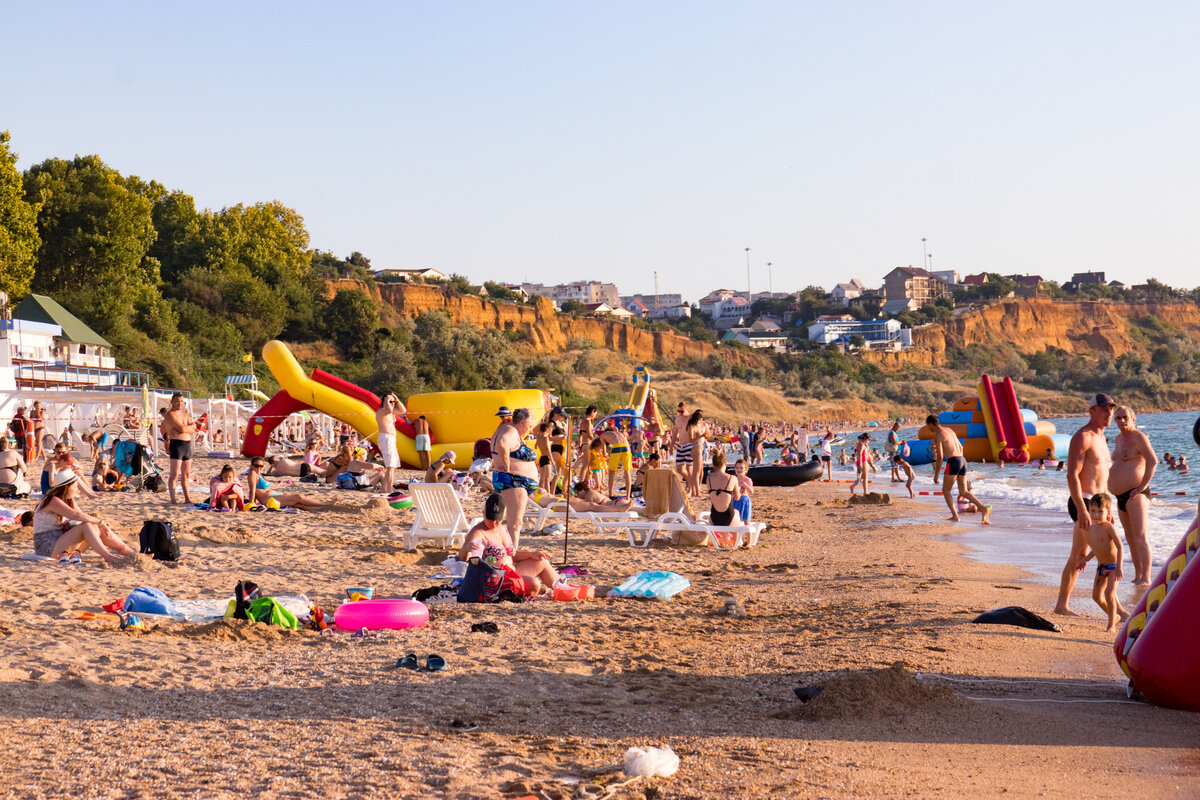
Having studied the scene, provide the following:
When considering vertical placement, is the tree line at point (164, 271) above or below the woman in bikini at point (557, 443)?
above

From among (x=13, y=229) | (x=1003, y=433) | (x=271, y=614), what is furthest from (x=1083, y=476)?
(x=13, y=229)

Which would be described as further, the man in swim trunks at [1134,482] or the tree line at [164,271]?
the tree line at [164,271]

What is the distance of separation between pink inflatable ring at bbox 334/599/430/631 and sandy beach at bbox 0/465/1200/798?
0.15 meters

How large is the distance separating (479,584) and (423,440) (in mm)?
10318

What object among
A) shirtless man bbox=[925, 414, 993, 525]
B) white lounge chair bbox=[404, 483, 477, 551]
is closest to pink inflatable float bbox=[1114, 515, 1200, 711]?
white lounge chair bbox=[404, 483, 477, 551]

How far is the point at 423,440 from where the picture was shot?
53.8 feet

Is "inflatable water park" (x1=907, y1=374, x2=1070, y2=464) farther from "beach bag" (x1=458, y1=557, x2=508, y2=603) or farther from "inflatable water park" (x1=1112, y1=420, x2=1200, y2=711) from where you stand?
"inflatable water park" (x1=1112, y1=420, x2=1200, y2=711)

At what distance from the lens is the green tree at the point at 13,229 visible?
101ft

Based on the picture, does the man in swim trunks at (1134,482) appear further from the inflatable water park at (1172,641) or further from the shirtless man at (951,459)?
the shirtless man at (951,459)

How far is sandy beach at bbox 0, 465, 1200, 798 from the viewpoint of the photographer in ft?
10.6

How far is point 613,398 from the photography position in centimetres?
5506

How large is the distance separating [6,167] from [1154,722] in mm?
34615

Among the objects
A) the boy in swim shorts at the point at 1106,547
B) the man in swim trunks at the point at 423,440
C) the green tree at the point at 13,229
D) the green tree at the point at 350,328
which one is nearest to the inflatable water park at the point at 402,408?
the man in swim trunks at the point at 423,440

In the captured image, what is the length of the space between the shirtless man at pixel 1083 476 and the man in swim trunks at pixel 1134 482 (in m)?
0.10
